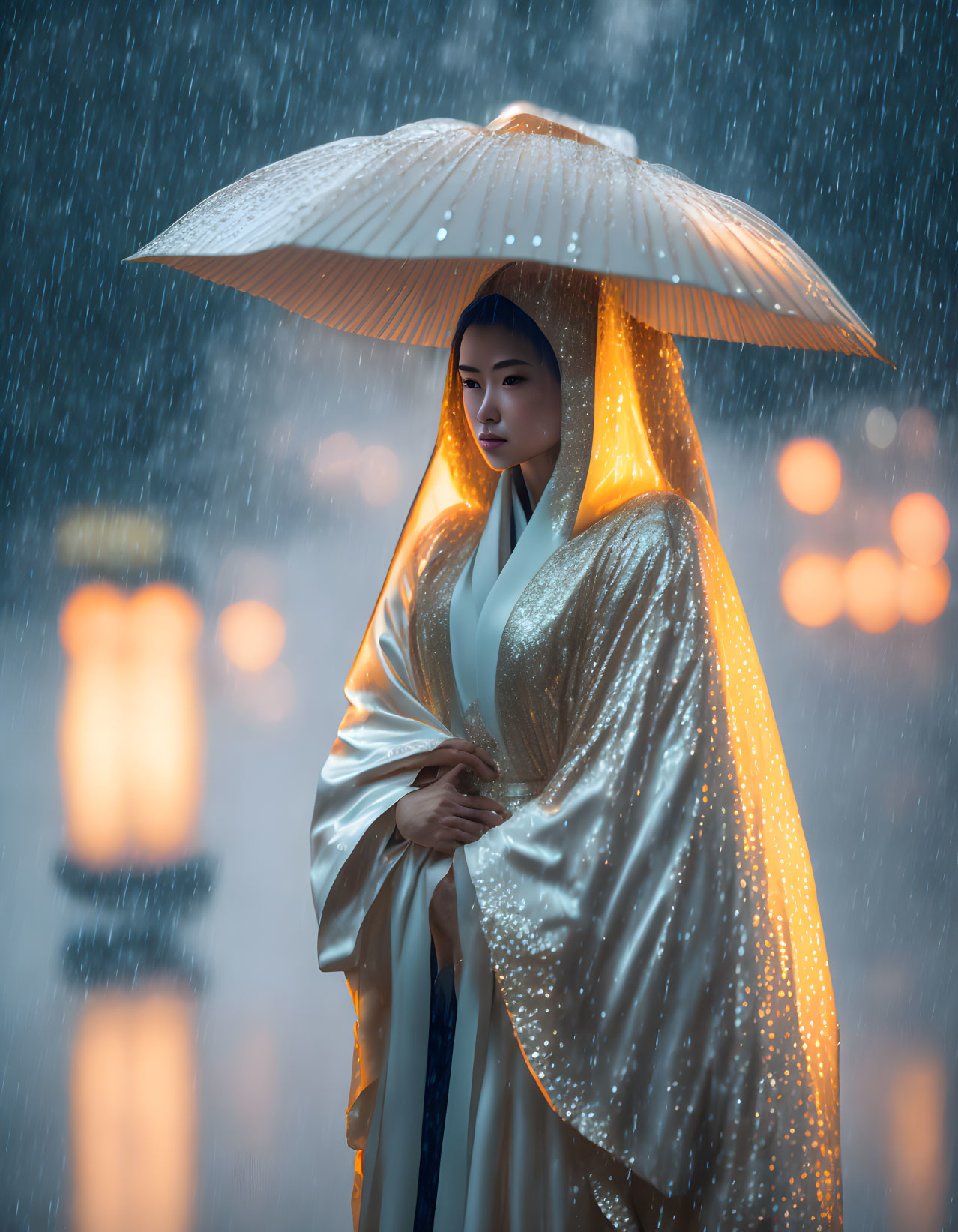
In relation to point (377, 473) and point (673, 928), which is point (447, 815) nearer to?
point (673, 928)

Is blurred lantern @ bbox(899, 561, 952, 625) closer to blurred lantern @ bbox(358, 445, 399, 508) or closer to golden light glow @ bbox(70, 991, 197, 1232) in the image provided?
blurred lantern @ bbox(358, 445, 399, 508)

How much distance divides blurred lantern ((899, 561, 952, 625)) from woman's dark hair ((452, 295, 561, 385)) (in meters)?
2.36

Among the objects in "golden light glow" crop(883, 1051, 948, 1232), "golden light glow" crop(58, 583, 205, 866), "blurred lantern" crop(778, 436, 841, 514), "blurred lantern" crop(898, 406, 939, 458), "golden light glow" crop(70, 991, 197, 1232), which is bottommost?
"golden light glow" crop(70, 991, 197, 1232)

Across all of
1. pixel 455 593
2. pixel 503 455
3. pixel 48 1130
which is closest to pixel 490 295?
pixel 503 455

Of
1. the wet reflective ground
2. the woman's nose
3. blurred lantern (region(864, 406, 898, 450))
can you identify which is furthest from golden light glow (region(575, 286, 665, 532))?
blurred lantern (region(864, 406, 898, 450))

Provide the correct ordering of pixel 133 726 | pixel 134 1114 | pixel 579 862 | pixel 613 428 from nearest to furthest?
pixel 579 862
pixel 613 428
pixel 134 1114
pixel 133 726

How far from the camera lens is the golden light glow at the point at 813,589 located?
3.29 meters

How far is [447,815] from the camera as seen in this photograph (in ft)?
3.83

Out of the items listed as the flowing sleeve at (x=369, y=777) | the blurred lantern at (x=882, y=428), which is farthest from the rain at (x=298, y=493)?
the flowing sleeve at (x=369, y=777)

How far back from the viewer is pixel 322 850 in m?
1.26

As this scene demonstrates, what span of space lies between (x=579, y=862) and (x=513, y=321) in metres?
0.59

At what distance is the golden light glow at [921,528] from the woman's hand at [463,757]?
241 cm

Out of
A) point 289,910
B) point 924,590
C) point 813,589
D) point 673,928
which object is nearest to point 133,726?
point 289,910

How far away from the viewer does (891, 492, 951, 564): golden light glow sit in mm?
3242
